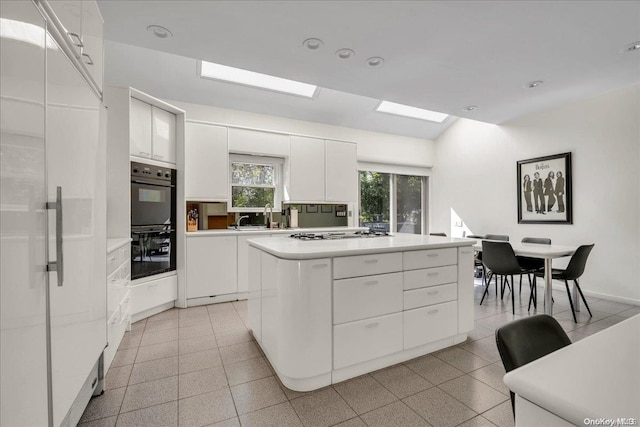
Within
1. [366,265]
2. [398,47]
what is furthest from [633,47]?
[366,265]

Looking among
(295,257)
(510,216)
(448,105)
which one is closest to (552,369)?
(295,257)

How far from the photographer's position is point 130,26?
245cm

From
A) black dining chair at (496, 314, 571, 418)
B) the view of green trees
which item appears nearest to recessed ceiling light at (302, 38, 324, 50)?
the view of green trees

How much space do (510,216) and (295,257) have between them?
4650mm

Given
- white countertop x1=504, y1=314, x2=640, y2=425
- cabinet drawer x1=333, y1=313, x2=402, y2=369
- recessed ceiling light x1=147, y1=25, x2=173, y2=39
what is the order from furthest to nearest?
recessed ceiling light x1=147, y1=25, x2=173, y2=39, cabinet drawer x1=333, y1=313, x2=402, y2=369, white countertop x1=504, y1=314, x2=640, y2=425

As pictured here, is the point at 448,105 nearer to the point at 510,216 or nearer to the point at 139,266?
the point at 510,216

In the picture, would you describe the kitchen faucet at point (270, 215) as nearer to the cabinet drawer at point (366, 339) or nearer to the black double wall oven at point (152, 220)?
the black double wall oven at point (152, 220)

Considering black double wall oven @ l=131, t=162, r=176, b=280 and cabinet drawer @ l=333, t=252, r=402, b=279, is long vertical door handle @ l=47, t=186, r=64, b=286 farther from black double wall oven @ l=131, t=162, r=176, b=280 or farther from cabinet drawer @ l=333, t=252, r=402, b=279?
black double wall oven @ l=131, t=162, r=176, b=280

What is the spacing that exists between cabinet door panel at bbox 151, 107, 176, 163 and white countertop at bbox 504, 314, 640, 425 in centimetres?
368

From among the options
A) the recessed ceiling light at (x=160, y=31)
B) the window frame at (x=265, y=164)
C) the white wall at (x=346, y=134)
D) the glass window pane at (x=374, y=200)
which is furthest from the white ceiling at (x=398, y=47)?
the glass window pane at (x=374, y=200)

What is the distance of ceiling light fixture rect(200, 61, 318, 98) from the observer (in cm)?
391

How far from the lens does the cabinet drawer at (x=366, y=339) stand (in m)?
1.94

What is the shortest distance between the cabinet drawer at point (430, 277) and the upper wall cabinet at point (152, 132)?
295 centimetres

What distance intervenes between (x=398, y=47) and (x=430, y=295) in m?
2.32
